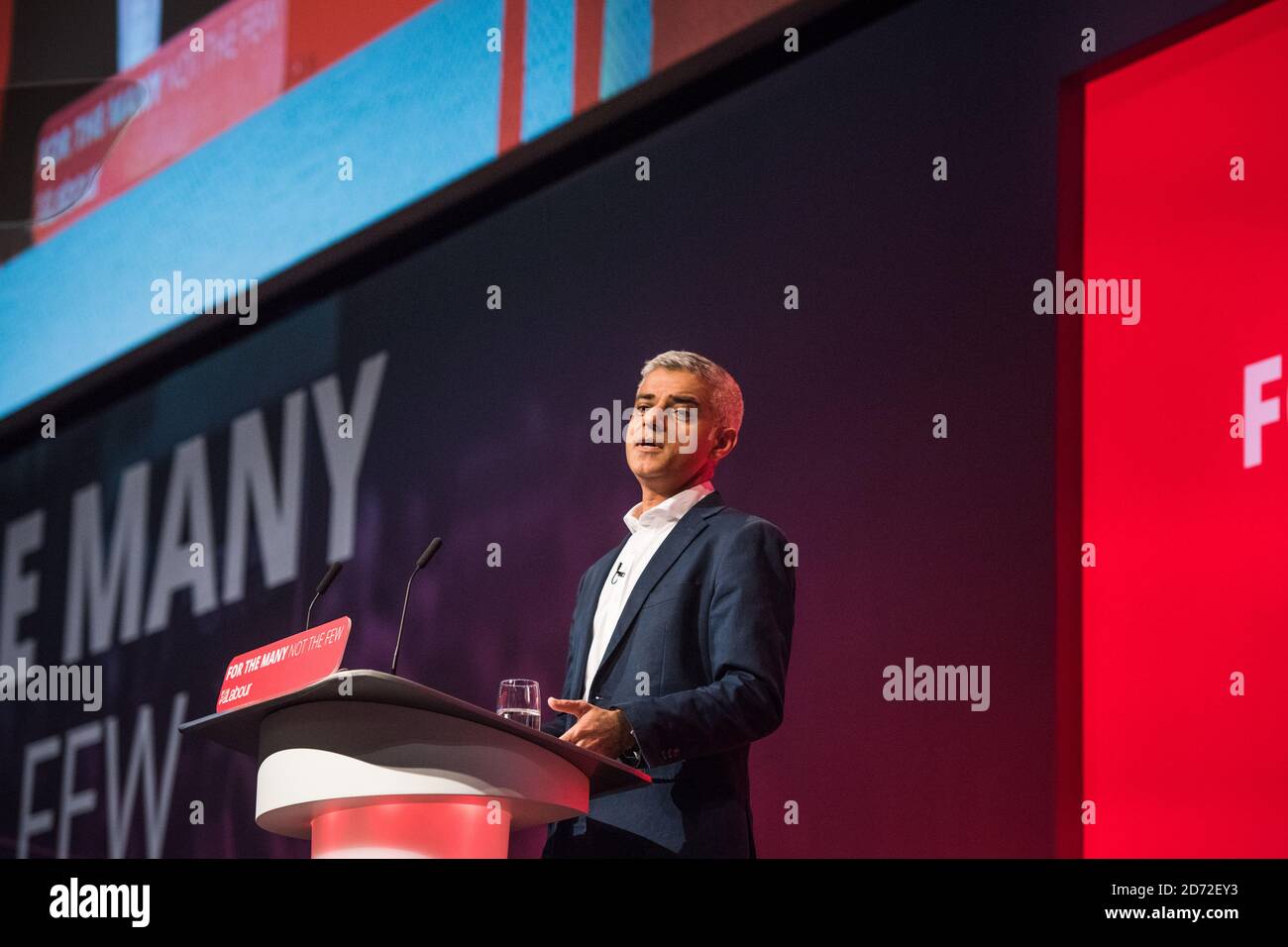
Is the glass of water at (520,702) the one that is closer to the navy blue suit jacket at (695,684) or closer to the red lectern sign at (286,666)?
the navy blue suit jacket at (695,684)

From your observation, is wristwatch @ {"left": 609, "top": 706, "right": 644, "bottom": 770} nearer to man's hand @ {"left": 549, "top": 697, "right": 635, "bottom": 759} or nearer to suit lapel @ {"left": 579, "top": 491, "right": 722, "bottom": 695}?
man's hand @ {"left": 549, "top": 697, "right": 635, "bottom": 759}

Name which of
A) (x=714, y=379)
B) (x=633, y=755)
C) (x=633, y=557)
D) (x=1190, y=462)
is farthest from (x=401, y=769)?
(x=1190, y=462)

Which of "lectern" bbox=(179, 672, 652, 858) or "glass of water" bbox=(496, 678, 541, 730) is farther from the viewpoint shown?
"glass of water" bbox=(496, 678, 541, 730)

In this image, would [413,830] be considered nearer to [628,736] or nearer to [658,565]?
[628,736]

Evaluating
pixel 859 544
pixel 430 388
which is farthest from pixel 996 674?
pixel 430 388

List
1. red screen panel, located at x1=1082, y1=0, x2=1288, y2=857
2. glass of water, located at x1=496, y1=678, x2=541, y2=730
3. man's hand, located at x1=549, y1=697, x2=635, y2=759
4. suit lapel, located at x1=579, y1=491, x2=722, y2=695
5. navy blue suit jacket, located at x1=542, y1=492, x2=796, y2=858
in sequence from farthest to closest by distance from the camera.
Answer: red screen panel, located at x1=1082, y1=0, x2=1288, y2=857
suit lapel, located at x1=579, y1=491, x2=722, y2=695
glass of water, located at x1=496, y1=678, x2=541, y2=730
navy blue suit jacket, located at x1=542, y1=492, x2=796, y2=858
man's hand, located at x1=549, y1=697, x2=635, y2=759

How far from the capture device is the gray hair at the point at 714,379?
3.12 meters

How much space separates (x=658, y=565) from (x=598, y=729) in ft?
1.62

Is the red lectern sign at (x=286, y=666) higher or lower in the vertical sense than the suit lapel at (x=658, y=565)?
lower

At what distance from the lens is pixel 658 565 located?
9.62 ft

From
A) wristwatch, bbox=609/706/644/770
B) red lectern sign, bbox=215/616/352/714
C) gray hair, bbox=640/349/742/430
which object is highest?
gray hair, bbox=640/349/742/430

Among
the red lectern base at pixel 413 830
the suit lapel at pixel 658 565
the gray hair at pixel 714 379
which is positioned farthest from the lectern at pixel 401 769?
the gray hair at pixel 714 379

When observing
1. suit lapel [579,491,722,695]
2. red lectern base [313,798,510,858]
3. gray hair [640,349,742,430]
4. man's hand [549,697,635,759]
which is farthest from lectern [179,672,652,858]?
gray hair [640,349,742,430]

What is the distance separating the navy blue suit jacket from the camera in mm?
2609
